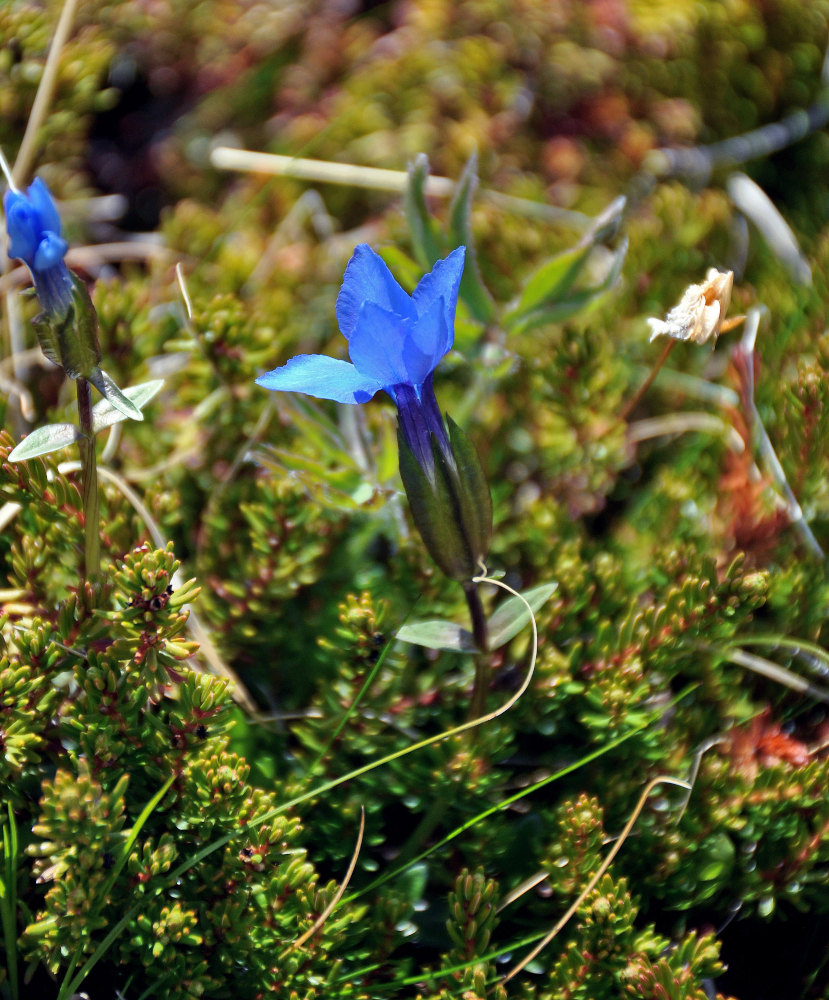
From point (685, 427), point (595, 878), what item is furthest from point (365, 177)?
point (595, 878)

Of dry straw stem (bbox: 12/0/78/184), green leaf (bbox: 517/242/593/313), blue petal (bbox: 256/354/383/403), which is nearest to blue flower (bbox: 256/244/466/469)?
blue petal (bbox: 256/354/383/403)

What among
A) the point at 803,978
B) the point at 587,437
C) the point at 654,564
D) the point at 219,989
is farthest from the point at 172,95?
the point at 803,978

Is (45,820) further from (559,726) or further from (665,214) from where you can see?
(665,214)

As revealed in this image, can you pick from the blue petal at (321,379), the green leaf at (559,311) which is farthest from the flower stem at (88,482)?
the green leaf at (559,311)

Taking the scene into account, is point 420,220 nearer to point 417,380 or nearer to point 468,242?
point 468,242

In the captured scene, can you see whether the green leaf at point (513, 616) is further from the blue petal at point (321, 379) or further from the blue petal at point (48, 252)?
the blue petal at point (48, 252)

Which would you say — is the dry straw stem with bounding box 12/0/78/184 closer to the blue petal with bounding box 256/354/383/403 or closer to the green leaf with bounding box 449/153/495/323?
the green leaf with bounding box 449/153/495/323
